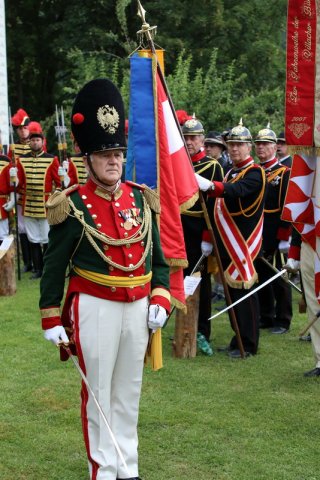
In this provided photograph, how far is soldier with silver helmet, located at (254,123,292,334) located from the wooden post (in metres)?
1.35

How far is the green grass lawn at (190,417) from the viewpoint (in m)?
4.84

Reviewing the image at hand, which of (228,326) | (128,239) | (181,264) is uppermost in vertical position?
(128,239)

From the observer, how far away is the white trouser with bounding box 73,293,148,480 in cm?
420

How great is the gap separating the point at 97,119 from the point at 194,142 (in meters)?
3.39

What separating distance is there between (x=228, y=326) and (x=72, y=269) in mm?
4519

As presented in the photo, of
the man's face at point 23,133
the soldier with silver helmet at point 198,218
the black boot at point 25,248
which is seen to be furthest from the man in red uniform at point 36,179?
the soldier with silver helmet at point 198,218

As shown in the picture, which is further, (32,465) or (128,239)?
(32,465)

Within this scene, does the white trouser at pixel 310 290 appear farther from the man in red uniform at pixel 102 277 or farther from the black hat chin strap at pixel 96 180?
the black hat chin strap at pixel 96 180

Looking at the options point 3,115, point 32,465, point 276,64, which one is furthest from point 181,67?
point 32,465

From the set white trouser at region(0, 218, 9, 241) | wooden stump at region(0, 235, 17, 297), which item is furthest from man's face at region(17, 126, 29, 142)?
wooden stump at region(0, 235, 17, 297)

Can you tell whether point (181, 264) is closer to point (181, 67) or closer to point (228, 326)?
point (228, 326)

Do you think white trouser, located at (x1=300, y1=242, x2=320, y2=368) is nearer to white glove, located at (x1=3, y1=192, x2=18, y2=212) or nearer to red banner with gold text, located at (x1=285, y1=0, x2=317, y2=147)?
red banner with gold text, located at (x1=285, y1=0, x2=317, y2=147)

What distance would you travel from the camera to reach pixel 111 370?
4277mm

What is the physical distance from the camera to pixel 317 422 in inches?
219
